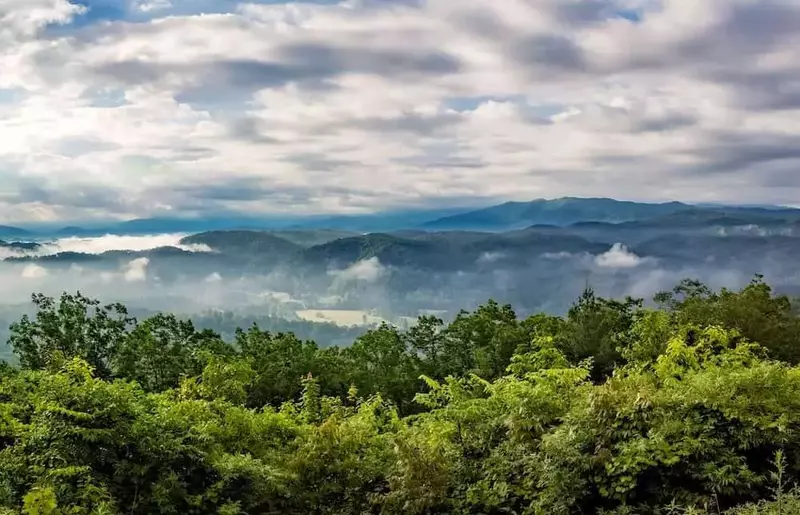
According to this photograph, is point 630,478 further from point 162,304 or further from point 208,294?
point 208,294

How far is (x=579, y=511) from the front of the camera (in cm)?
929

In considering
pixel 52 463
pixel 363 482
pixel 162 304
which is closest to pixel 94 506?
pixel 52 463

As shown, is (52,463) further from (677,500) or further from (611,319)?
(611,319)

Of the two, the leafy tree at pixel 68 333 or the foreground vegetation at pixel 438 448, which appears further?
the leafy tree at pixel 68 333

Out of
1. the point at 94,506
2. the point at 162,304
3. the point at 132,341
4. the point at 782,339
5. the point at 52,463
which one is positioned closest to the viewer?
the point at 94,506

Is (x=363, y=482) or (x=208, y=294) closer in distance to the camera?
(x=363, y=482)

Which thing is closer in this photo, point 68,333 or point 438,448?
point 438,448

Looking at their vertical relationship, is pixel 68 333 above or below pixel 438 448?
below

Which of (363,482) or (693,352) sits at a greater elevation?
(693,352)

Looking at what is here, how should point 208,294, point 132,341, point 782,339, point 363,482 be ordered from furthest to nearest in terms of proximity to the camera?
point 208,294
point 132,341
point 782,339
point 363,482

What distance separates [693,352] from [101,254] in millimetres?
166286

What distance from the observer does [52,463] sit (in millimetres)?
8750

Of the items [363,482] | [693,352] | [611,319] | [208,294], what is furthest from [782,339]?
[208,294]

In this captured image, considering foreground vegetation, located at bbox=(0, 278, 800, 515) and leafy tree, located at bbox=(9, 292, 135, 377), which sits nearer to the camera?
foreground vegetation, located at bbox=(0, 278, 800, 515)
